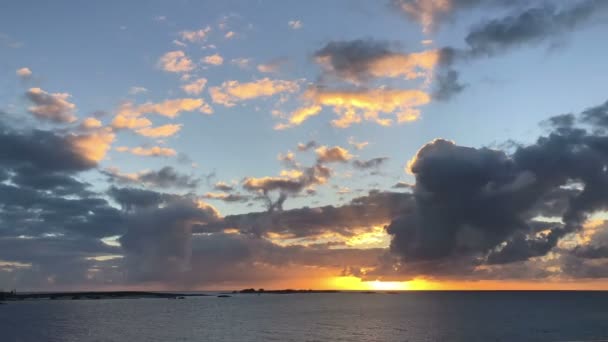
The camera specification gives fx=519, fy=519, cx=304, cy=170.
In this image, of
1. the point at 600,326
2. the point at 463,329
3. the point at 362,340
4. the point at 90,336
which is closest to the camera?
the point at 362,340

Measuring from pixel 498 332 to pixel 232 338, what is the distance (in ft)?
181

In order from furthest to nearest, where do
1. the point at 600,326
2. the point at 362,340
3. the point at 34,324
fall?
the point at 34,324 → the point at 600,326 → the point at 362,340

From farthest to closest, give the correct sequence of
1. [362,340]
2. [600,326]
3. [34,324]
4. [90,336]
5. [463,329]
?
[34,324]
[600,326]
[463,329]
[90,336]
[362,340]

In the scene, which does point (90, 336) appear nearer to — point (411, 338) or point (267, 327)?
point (267, 327)

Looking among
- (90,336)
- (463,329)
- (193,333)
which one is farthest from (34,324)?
(463,329)

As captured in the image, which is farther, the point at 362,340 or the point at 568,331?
the point at 568,331

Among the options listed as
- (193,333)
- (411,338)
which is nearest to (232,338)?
(193,333)

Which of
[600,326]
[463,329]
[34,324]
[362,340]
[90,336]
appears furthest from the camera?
[34,324]

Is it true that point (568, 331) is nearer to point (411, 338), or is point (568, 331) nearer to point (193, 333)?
point (411, 338)

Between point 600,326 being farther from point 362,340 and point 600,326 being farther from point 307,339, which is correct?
point 307,339

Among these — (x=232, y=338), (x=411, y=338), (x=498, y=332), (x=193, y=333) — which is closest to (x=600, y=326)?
(x=498, y=332)

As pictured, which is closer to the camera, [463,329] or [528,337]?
[528,337]

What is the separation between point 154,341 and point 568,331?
8578 centimetres

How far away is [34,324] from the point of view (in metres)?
135
